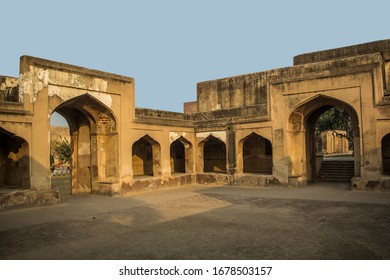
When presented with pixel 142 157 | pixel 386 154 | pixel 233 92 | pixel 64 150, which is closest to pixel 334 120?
pixel 233 92

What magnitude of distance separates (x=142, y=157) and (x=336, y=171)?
10215mm

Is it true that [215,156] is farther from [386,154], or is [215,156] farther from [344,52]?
[344,52]

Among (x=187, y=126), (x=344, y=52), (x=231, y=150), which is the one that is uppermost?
(x=344, y=52)

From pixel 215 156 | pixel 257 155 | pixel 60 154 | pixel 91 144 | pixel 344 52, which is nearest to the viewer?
pixel 91 144

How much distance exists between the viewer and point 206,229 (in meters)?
6.91

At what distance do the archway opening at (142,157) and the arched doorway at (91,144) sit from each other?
3993mm

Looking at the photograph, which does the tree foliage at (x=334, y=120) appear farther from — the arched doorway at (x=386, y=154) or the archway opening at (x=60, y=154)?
the archway opening at (x=60, y=154)

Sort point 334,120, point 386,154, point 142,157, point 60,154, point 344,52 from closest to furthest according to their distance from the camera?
1. point 386,154
2. point 344,52
3. point 142,157
4. point 334,120
5. point 60,154

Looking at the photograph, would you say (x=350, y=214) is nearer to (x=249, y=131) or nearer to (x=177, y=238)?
(x=177, y=238)

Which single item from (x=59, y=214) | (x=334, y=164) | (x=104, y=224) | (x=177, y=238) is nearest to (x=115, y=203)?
(x=59, y=214)

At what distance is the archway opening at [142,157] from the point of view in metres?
18.1

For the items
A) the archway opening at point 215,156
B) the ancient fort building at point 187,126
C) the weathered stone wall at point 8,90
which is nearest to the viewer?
the ancient fort building at point 187,126

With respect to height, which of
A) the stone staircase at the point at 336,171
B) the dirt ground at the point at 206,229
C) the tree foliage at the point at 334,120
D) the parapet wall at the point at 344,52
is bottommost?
the dirt ground at the point at 206,229

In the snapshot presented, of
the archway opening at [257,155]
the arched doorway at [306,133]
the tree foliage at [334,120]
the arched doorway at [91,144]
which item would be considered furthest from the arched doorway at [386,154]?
the arched doorway at [91,144]
